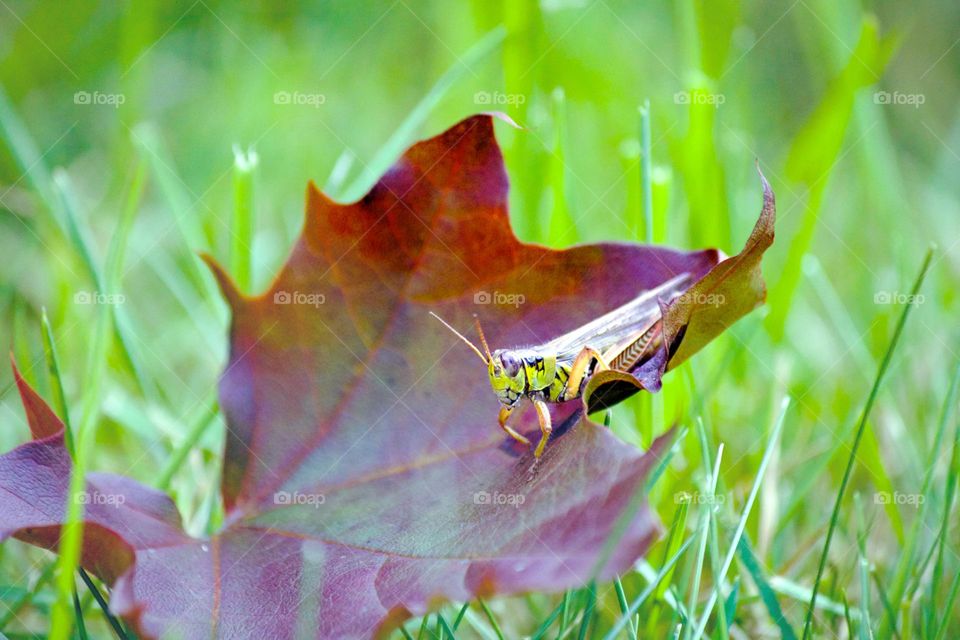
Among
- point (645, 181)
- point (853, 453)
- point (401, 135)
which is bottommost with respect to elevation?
point (853, 453)

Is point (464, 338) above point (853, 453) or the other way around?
above

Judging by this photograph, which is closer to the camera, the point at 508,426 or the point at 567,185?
the point at 508,426

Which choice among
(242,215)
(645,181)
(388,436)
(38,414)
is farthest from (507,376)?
(242,215)

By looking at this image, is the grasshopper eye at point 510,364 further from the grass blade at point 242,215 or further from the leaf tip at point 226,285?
the grass blade at point 242,215

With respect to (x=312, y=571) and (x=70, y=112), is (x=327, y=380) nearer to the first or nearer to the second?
(x=312, y=571)

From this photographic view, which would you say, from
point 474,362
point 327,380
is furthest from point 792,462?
point 327,380

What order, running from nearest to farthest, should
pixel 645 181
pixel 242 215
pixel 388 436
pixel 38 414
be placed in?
pixel 38 414 → pixel 388 436 → pixel 645 181 → pixel 242 215

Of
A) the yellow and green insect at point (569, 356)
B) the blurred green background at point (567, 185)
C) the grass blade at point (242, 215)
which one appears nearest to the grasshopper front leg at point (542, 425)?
the yellow and green insect at point (569, 356)

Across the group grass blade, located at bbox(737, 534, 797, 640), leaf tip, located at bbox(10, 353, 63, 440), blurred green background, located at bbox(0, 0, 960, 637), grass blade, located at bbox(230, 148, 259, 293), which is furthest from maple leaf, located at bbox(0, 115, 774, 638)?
grass blade, located at bbox(230, 148, 259, 293)

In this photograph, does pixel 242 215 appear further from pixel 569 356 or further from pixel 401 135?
pixel 569 356
